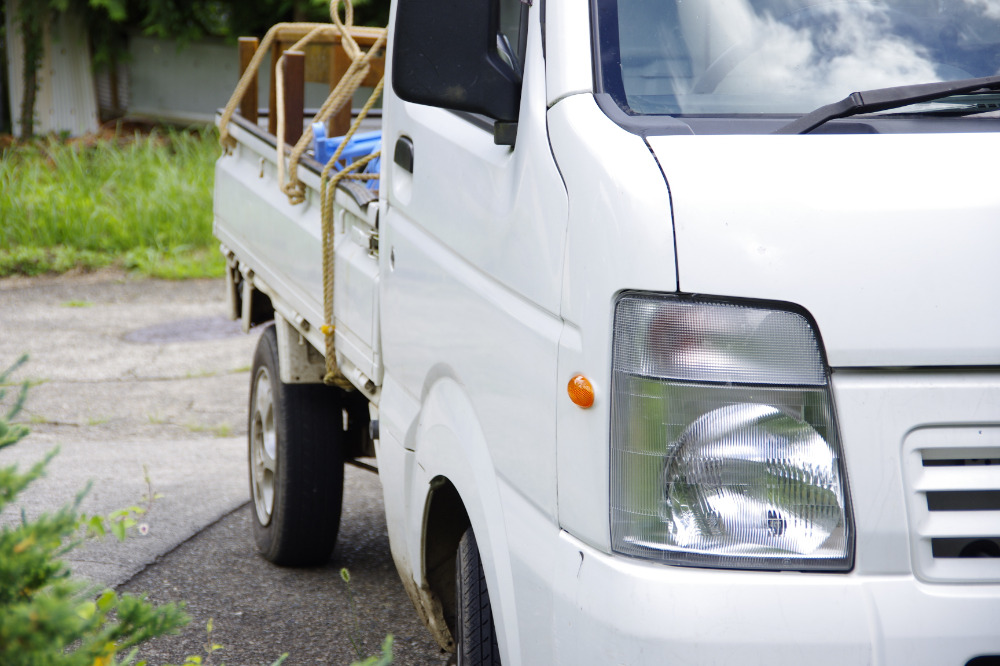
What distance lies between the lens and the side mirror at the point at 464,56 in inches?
83.5

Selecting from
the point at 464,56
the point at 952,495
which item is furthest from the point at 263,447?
the point at 952,495

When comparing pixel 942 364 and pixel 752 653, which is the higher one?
pixel 942 364

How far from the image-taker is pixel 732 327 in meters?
1.62

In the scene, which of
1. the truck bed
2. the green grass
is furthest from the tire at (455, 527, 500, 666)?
the green grass

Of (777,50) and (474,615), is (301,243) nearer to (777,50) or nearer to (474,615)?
(474,615)

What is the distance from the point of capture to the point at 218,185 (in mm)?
5113

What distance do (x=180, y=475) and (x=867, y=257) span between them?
4360 mm

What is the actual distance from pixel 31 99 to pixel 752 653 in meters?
14.4

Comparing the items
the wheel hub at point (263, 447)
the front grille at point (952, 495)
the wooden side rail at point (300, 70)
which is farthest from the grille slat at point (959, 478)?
the wooden side rail at point (300, 70)

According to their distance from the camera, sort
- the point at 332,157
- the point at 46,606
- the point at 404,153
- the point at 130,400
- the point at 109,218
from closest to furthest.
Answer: the point at 46,606
the point at 404,153
the point at 332,157
the point at 130,400
the point at 109,218

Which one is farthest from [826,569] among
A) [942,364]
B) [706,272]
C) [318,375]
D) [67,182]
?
[67,182]

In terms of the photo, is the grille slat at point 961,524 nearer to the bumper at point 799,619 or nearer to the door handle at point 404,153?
the bumper at point 799,619

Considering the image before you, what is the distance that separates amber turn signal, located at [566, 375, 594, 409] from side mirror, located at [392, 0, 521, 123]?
624 millimetres

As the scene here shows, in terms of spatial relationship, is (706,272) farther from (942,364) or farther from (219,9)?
(219,9)
